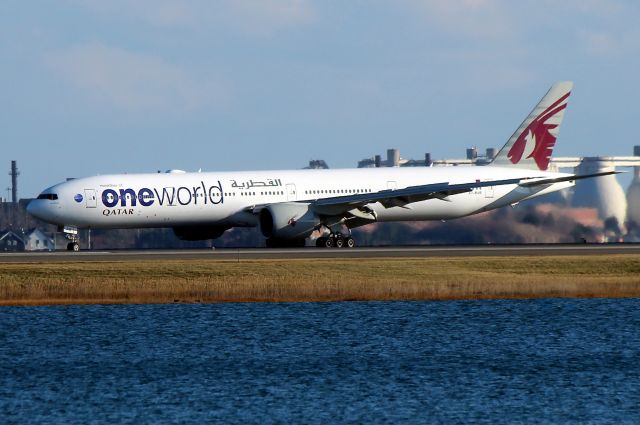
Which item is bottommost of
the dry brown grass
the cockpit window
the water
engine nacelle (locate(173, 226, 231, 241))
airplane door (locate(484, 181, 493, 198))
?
the water

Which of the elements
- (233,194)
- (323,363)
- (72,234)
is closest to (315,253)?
(233,194)

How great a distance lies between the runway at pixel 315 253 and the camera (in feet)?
201

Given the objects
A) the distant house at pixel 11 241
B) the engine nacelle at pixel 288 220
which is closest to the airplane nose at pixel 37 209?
the engine nacelle at pixel 288 220

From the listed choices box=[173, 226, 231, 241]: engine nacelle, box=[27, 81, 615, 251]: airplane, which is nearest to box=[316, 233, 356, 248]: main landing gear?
box=[27, 81, 615, 251]: airplane

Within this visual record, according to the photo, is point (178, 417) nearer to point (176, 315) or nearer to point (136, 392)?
point (136, 392)

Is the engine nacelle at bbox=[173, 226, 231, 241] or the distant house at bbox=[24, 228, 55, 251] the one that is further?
the distant house at bbox=[24, 228, 55, 251]

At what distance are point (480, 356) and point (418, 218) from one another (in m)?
37.8

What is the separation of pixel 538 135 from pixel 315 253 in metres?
20.2

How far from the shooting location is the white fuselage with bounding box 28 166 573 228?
67812mm

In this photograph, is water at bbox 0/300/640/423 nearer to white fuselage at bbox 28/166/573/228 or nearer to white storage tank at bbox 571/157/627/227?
white fuselage at bbox 28/166/573/228

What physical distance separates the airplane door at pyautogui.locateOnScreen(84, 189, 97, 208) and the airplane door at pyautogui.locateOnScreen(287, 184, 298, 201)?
10120mm

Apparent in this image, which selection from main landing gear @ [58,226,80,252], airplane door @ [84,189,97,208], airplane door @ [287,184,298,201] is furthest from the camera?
airplane door @ [287,184,298,201]

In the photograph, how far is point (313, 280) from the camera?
5169 cm

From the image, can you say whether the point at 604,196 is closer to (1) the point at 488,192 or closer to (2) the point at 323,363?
(1) the point at 488,192
